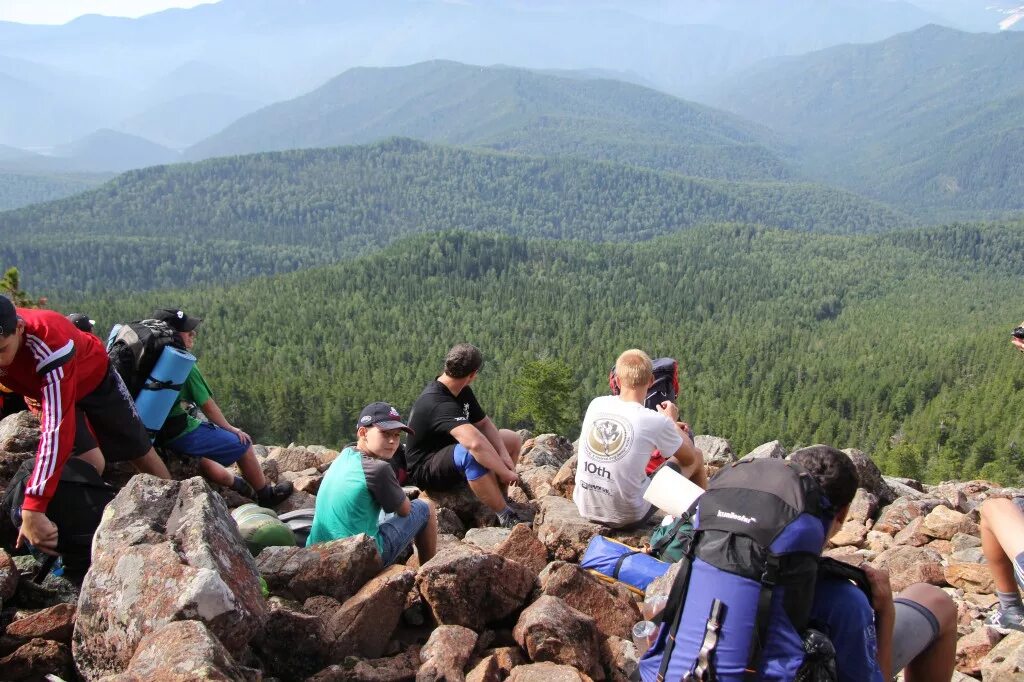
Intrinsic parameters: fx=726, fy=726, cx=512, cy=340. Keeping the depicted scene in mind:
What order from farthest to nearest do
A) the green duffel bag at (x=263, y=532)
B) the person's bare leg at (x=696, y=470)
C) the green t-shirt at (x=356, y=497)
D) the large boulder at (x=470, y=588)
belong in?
1. the person's bare leg at (x=696, y=470)
2. the green duffel bag at (x=263, y=532)
3. the green t-shirt at (x=356, y=497)
4. the large boulder at (x=470, y=588)

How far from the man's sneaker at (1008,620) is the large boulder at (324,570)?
5.66 m

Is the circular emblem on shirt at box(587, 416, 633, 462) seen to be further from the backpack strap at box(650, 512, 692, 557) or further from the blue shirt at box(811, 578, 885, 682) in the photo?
the blue shirt at box(811, 578, 885, 682)

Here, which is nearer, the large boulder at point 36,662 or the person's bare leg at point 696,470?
the large boulder at point 36,662

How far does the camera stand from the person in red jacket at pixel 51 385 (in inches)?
232

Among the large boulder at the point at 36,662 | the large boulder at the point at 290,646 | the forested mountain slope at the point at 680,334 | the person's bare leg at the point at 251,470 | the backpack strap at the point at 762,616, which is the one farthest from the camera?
the forested mountain slope at the point at 680,334

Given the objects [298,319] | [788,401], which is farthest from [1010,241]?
[298,319]

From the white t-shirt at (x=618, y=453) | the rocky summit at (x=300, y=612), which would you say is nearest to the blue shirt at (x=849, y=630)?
the rocky summit at (x=300, y=612)

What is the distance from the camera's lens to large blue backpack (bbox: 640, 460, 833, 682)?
4270 mm

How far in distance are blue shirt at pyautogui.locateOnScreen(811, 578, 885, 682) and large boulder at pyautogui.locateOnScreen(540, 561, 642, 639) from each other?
2012 millimetres

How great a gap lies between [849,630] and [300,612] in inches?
151

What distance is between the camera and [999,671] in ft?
19.5

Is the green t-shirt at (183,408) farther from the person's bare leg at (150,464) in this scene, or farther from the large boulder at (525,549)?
the large boulder at (525,549)

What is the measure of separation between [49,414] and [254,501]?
375cm

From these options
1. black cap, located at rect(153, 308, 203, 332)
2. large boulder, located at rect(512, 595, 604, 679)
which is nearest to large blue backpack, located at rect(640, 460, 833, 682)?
large boulder, located at rect(512, 595, 604, 679)
